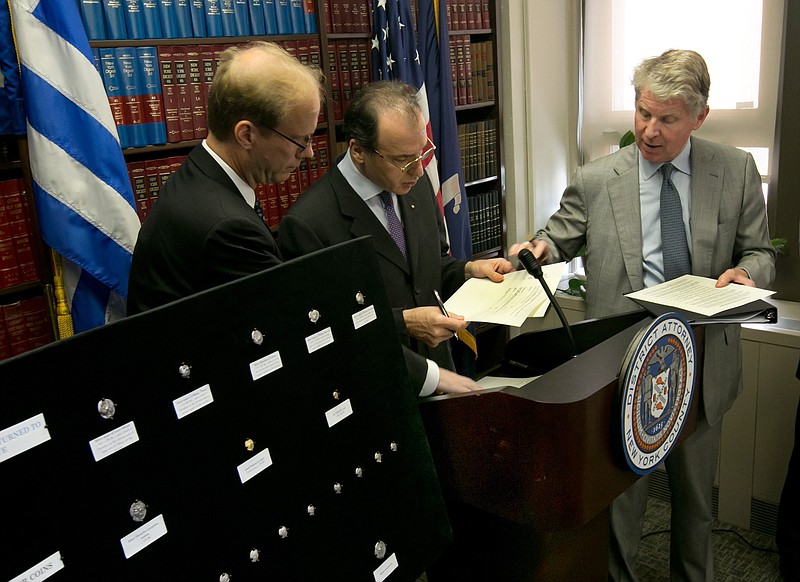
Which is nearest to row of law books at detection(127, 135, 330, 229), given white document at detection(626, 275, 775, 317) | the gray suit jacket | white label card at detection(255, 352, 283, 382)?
the gray suit jacket

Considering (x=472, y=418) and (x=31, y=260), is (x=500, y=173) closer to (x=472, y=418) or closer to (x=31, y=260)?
(x=31, y=260)

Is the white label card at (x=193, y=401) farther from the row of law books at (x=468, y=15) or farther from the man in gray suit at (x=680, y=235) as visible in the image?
the row of law books at (x=468, y=15)

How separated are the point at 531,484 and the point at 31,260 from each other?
188cm

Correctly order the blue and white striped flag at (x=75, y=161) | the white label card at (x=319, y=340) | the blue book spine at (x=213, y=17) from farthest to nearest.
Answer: the blue book spine at (x=213, y=17), the blue and white striped flag at (x=75, y=161), the white label card at (x=319, y=340)

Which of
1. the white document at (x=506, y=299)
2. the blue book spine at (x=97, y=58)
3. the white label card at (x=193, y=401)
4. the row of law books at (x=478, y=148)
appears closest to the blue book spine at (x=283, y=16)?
the blue book spine at (x=97, y=58)

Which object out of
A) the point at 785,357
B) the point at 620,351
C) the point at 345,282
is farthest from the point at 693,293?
the point at 785,357

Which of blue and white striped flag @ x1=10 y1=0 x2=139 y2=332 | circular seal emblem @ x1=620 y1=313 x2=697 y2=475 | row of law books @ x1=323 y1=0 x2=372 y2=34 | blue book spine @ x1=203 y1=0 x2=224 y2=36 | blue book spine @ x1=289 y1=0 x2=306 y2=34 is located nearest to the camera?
circular seal emblem @ x1=620 y1=313 x2=697 y2=475

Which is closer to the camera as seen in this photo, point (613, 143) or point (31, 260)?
point (31, 260)

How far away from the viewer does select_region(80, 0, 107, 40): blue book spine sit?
7.69 feet

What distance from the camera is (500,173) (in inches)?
148

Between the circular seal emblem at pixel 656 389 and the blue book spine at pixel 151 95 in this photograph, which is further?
the blue book spine at pixel 151 95

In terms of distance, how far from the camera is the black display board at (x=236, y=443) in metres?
0.78

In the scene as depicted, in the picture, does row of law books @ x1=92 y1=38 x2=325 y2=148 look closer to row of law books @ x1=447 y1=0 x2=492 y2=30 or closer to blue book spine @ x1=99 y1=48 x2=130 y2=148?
blue book spine @ x1=99 y1=48 x2=130 y2=148

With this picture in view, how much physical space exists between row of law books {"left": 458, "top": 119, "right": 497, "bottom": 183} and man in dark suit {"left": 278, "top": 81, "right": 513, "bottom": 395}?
165 cm
